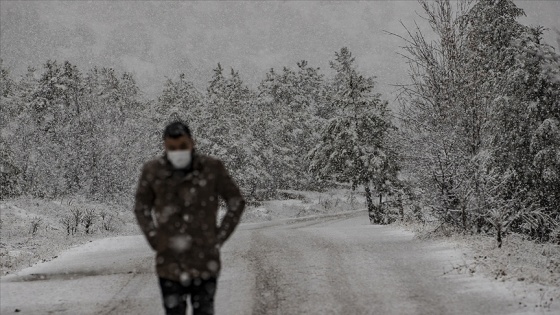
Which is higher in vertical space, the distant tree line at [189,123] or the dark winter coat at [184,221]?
the distant tree line at [189,123]

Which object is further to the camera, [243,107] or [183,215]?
[243,107]

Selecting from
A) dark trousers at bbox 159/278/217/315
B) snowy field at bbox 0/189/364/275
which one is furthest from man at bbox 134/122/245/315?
snowy field at bbox 0/189/364/275

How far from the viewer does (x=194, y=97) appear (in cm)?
5756

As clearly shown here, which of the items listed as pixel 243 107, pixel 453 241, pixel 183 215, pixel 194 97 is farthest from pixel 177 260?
pixel 243 107

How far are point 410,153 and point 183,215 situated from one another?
1053 cm

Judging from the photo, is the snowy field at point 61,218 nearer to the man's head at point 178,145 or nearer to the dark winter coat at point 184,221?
the dark winter coat at point 184,221

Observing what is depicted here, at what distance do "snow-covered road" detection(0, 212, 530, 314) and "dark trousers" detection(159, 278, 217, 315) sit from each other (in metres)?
2.82

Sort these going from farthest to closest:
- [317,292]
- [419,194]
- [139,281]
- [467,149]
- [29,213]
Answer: [29,213] → [419,194] → [467,149] → [139,281] → [317,292]

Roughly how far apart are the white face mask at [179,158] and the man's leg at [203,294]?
0.91 meters

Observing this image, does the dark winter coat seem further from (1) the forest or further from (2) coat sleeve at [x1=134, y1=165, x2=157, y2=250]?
(1) the forest

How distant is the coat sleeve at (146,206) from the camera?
12.9ft

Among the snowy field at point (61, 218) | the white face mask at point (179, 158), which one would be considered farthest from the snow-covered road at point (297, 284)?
the white face mask at point (179, 158)

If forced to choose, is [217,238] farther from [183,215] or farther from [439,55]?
[439,55]

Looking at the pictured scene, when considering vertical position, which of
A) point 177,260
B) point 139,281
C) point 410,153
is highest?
point 410,153
